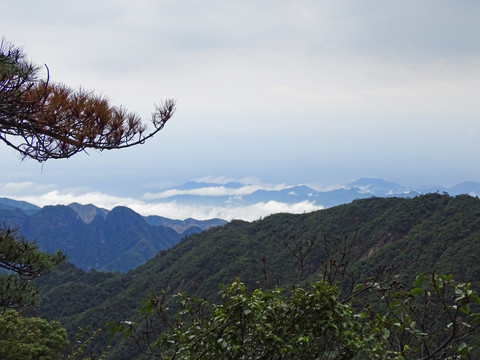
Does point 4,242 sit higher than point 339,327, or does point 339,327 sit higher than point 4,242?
point 4,242

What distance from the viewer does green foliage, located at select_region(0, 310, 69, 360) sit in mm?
12945

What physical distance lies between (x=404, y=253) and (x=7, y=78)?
121ft

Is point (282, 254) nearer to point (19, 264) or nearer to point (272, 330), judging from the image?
point (19, 264)

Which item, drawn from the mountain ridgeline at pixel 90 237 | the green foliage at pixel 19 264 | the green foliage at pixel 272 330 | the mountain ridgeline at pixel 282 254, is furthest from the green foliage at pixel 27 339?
the mountain ridgeline at pixel 90 237

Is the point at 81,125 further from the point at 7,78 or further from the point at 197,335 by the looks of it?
the point at 197,335

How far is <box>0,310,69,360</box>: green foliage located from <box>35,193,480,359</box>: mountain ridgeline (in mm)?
18387

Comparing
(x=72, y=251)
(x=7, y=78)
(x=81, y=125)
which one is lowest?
(x=72, y=251)

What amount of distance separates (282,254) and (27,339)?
40.3 metres

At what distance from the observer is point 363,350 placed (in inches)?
118

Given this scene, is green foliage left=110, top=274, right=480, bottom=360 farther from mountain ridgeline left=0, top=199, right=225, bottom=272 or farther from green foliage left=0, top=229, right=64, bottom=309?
mountain ridgeline left=0, top=199, right=225, bottom=272

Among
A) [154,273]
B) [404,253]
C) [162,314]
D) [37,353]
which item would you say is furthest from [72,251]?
[162,314]

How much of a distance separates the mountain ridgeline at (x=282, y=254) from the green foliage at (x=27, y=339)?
60.3 feet

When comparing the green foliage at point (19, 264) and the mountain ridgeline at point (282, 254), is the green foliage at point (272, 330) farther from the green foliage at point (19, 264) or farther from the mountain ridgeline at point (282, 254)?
the mountain ridgeline at point (282, 254)

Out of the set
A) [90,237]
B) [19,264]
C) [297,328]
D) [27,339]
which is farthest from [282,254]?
[90,237]
